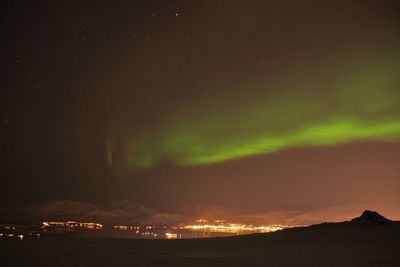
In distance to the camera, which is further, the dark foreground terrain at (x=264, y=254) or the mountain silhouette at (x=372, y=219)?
the mountain silhouette at (x=372, y=219)

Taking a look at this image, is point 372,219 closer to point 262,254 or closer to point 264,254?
point 264,254

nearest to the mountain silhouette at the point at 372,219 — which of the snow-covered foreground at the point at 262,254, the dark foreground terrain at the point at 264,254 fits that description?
the dark foreground terrain at the point at 264,254

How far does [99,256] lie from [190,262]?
6294 mm

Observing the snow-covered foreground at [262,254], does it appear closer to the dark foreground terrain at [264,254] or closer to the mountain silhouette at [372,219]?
the dark foreground terrain at [264,254]

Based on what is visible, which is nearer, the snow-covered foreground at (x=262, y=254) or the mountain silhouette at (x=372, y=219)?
the snow-covered foreground at (x=262, y=254)

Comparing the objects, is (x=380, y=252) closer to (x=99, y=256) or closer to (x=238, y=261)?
(x=238, y=261)

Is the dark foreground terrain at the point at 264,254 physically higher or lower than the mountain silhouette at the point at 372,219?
lower

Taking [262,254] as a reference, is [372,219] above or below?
above

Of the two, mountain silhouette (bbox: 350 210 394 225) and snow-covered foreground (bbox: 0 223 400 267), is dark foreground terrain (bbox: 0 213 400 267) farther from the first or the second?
mountain silhouette (bbox: 350 210 394 225)

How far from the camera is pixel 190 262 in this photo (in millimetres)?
19734

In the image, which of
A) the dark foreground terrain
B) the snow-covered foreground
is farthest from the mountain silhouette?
the snow-covered foreground

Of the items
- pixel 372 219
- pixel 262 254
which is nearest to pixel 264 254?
pixel 262 254

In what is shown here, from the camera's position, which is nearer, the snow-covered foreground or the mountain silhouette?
the snow-covered foreground

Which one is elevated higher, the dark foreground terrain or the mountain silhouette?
the mountain silhouette
